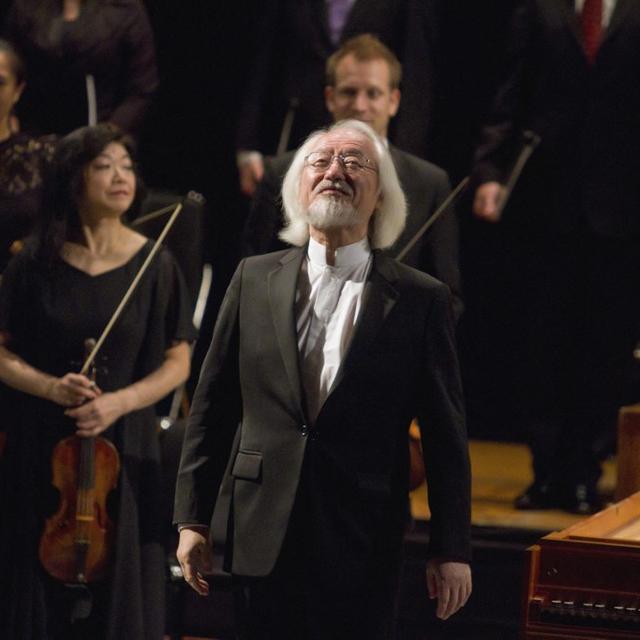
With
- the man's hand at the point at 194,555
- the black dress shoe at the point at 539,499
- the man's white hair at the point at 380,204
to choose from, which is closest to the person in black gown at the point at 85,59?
the black dress shoe at the point at 539,499

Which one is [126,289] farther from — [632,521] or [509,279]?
[509,279]

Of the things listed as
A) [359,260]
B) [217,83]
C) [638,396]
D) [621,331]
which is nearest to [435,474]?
[359,260]

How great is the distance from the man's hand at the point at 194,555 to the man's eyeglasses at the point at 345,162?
0.70 m

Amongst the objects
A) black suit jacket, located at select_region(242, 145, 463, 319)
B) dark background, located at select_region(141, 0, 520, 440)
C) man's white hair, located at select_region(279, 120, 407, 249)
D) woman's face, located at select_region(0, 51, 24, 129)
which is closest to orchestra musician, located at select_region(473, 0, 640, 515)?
black suit jacket, located at select_region(242, 145, 463, 319)

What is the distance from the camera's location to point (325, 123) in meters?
4.67

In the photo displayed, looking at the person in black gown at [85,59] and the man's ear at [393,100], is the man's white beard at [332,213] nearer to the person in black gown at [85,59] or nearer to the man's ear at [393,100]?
the man's ear at [393,100]

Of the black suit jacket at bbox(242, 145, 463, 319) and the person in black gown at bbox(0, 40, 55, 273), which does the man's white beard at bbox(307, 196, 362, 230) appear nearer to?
the black suit jacket at bbox(242, 145, 463, 319)

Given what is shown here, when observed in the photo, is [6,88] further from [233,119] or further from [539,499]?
[539,499]

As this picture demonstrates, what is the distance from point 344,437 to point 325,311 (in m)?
0.24

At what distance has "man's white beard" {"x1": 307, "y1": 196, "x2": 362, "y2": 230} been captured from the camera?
109 inches

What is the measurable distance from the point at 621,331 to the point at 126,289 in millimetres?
1527

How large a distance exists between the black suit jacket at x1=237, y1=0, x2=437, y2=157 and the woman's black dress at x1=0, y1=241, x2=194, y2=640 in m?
1.06

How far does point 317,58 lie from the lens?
15.3ft

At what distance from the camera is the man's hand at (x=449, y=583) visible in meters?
2.70
